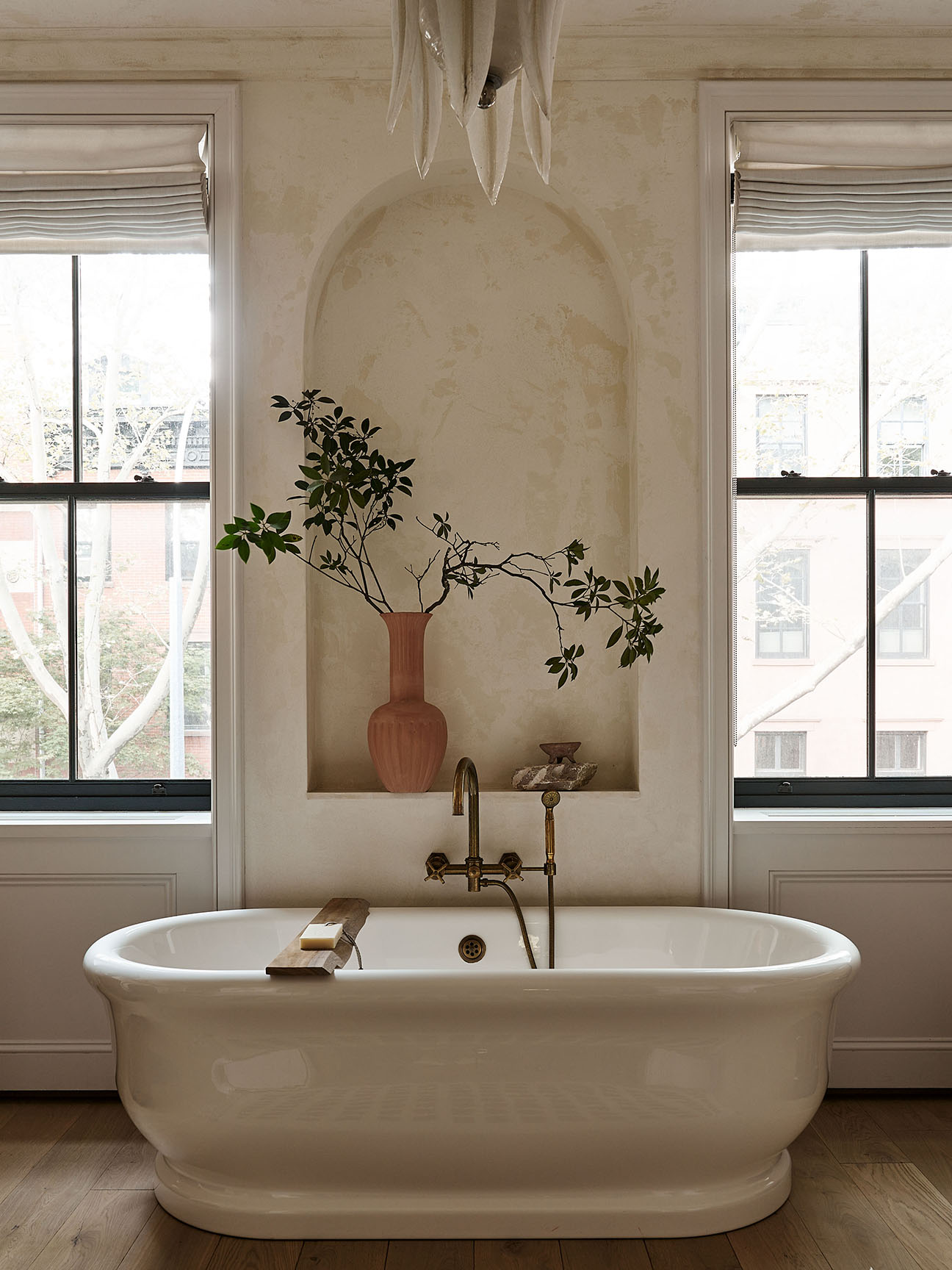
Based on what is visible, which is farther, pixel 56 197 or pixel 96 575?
pixel 96 575

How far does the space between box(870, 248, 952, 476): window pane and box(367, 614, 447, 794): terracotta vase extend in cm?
152

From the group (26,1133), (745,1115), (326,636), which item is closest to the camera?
(745,1115)

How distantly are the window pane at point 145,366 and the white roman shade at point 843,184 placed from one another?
5.37ft

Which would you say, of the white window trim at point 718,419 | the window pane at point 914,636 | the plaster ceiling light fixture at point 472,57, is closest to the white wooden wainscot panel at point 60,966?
the white window trim at point 718,419

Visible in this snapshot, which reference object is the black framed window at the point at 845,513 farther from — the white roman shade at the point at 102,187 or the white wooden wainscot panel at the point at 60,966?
the white wooden wainscot panel at the point at 60,966

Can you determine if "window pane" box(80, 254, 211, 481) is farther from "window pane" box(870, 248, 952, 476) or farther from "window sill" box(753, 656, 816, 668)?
"window pane" box(870, 248, 952, 476)

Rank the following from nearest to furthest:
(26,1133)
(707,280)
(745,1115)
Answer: (745,1115)
(26,1133)
(707,280)

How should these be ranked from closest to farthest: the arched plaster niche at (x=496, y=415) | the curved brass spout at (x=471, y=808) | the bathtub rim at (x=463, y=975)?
1. the bathtub rim at (x=463, y=975)
2. the curved brass spout at (x=471, y=808)
3. the arched plaster niche at (x=496, y=415)

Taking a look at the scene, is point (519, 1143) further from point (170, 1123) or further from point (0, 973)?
point (0, 973)

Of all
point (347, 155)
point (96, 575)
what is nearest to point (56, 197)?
point (347, 155)

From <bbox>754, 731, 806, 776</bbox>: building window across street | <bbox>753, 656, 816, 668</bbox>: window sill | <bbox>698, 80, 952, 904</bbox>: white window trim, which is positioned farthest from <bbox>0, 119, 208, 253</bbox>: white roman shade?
<bbox>754, 731, 806, 776</bbox>: building window across street

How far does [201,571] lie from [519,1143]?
1808 millimetres

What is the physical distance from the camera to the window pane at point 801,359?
9.43ft

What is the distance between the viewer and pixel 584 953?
8.01 feet
